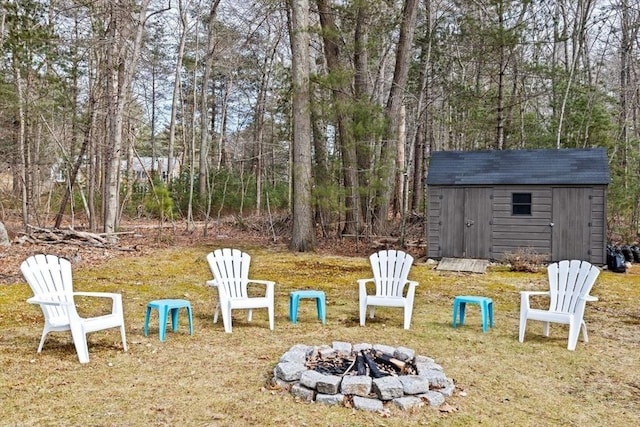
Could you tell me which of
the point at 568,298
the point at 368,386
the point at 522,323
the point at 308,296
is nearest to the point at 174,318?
the point at 308,296

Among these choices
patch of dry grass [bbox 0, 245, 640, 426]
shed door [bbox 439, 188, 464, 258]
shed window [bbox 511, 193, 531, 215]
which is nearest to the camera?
patch of dry grass [bbox 0, 245, 640, 426]

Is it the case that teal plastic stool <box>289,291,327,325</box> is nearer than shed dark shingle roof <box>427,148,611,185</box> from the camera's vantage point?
Yes

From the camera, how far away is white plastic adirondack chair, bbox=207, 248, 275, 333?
16.0 ft

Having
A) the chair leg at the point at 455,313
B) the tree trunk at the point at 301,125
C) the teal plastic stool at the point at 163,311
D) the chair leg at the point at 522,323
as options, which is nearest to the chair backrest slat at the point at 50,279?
the teal plastic stool at the point at 163,311

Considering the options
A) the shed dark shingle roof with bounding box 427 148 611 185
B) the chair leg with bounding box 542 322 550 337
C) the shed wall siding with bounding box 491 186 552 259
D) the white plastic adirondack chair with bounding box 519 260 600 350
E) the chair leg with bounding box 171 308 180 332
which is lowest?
the chair leg with bounding box 542 322 550 337

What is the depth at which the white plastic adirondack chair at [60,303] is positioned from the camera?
3874 mm

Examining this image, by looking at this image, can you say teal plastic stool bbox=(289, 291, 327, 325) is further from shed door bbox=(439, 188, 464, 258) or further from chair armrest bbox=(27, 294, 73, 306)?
shed door bbox=(439, 188, 464, 258)

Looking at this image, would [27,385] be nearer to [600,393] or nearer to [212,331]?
[212,331]

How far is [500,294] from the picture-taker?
705cm

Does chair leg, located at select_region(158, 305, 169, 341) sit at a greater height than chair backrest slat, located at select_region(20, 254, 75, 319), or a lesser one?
lesser

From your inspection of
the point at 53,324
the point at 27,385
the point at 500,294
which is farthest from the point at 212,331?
the point at 500,294

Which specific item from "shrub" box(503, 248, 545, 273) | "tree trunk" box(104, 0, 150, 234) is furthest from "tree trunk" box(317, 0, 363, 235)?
"tree trunk" box(104, 0, 150, 234)

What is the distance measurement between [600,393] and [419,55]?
14181mm

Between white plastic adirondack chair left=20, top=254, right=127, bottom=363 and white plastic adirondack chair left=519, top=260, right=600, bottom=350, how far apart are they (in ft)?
11.6
